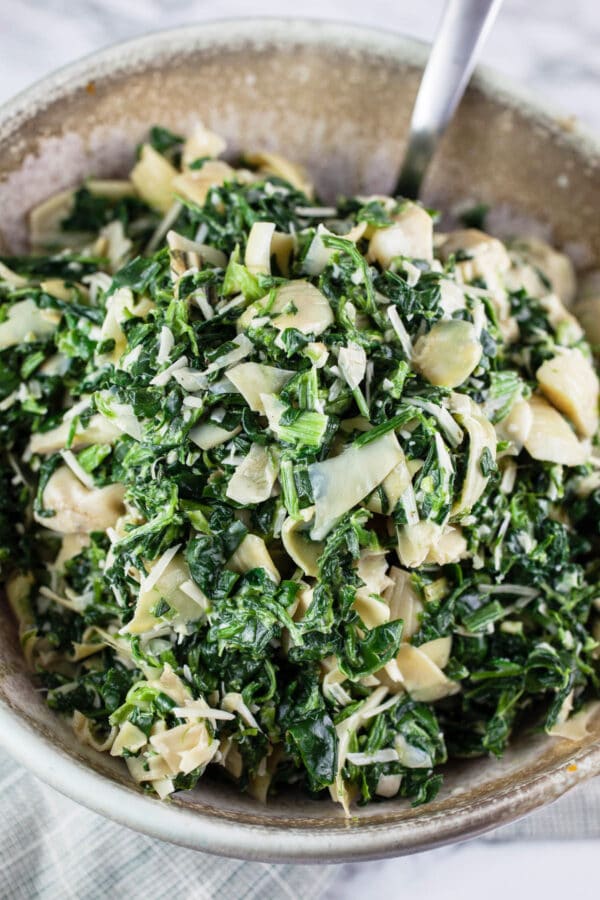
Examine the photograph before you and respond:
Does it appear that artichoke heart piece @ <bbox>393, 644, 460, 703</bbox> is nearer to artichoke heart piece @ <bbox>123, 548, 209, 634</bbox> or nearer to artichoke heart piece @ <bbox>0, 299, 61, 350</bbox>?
artichoke heart piece @ <bbox>123, 548, 209, 634</bbox>

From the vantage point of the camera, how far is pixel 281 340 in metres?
A: 2.86

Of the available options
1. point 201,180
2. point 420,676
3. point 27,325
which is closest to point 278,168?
point 201,180

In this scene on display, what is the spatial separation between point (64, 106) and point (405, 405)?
212 centimetres

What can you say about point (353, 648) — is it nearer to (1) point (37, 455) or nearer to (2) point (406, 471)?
(2) point (406, 471)

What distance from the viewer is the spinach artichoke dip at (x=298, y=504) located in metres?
2.88

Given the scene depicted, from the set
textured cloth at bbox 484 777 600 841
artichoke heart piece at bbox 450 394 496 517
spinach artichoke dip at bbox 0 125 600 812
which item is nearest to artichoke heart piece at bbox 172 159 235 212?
spinach artichoke dip at bbox 0 125 600 812

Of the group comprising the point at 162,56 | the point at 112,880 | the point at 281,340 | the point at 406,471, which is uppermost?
the point at 162,56

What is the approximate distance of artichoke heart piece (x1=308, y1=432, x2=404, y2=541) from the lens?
9.24ft

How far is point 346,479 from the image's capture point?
9.28ft

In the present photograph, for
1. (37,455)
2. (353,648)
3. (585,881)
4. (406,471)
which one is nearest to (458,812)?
(353,648)

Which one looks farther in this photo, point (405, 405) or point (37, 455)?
point (37, 455)

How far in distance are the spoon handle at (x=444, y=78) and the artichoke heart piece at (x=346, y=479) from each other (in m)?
1.96

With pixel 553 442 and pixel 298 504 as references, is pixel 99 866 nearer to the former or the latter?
pixel 298 504

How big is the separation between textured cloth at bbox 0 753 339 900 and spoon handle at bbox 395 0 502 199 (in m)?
3.15
